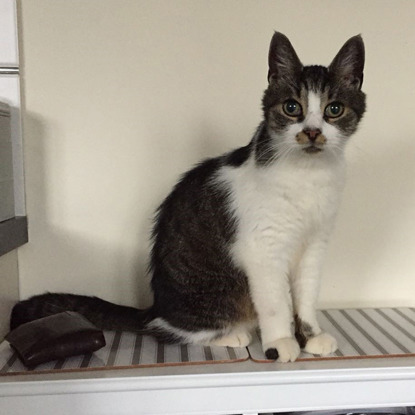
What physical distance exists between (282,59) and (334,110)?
14 cm

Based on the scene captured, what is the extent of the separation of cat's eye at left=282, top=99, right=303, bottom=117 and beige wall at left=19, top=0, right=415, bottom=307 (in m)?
0.37

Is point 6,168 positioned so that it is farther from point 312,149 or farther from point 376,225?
point 376,225

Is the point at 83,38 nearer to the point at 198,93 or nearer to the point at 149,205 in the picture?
the point at 198,93

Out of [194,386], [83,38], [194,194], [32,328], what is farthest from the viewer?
[83,38]

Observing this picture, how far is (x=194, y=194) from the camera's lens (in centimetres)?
111

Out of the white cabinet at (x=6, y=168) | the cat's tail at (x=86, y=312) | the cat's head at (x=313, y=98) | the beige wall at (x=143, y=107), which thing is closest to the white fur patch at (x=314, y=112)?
the cat's head at (x=313, y=98)

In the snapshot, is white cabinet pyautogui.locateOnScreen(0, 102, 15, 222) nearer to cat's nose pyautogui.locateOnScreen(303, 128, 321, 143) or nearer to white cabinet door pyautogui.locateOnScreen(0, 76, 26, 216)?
white cabinet door pyautogui.locateOnScreen(0, 76, 26, 216)

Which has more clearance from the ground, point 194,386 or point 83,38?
point 83,38

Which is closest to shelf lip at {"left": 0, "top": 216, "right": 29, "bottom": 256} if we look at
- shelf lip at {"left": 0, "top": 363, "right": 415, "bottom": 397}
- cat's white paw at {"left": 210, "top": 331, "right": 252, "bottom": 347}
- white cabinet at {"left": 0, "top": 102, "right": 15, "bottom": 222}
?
white cabinet at {"left": 0, "top": 102, "right": 15, "bottom": 222}

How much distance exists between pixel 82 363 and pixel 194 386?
234mm

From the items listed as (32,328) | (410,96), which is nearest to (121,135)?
(32,328)

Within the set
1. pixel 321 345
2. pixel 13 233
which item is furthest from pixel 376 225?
pixel 13 233

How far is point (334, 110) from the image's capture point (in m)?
0.93

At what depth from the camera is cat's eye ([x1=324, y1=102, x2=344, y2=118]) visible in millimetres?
929
